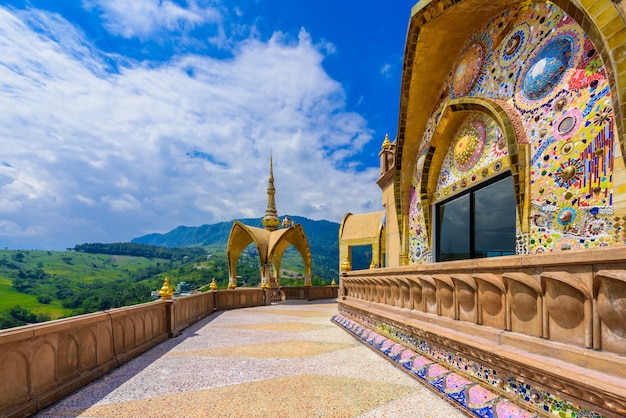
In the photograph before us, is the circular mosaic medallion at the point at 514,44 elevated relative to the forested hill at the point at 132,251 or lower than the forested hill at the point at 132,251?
elevated

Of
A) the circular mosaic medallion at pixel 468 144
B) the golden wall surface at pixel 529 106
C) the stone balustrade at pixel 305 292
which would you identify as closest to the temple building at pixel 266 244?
the stone balustrade at pixel 305 292

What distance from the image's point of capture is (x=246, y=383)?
181 inches

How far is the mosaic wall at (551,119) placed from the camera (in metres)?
4.29

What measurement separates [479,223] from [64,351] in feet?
26.6

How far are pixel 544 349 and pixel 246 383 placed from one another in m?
3.77

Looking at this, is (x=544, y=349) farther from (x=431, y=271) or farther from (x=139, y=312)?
(x=139, y=312)

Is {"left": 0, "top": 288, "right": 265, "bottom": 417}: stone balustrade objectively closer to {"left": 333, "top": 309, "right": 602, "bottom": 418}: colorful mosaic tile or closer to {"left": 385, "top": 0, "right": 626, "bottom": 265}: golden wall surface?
{"left": 333, "top": 309, "right": 602, "bottom": 418}: colorful mosaic tile

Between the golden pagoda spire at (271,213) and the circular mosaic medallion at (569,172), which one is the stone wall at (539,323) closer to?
the circular mosaic medallion at (569,172)

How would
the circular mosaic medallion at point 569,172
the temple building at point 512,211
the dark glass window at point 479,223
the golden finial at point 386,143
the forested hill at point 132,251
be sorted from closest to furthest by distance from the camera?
1. the temple building at point 512,211
2. the circular mosaic medallion at point 569,172
3. the dark glass window at point 479,223
4. the golden finial at point 386,143
5. the forested hill at point 132,251

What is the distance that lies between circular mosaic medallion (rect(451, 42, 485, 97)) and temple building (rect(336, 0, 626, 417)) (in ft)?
0.14

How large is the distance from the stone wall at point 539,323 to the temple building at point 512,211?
14 mm

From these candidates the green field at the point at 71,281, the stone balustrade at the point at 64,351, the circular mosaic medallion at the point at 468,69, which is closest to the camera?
the stone balustrade at the point at 64,351

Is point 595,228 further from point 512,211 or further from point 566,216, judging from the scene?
point 512,211

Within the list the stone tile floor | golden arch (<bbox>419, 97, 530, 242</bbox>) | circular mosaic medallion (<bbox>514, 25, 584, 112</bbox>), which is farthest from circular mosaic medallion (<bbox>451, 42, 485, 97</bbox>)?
the stone tile floor
